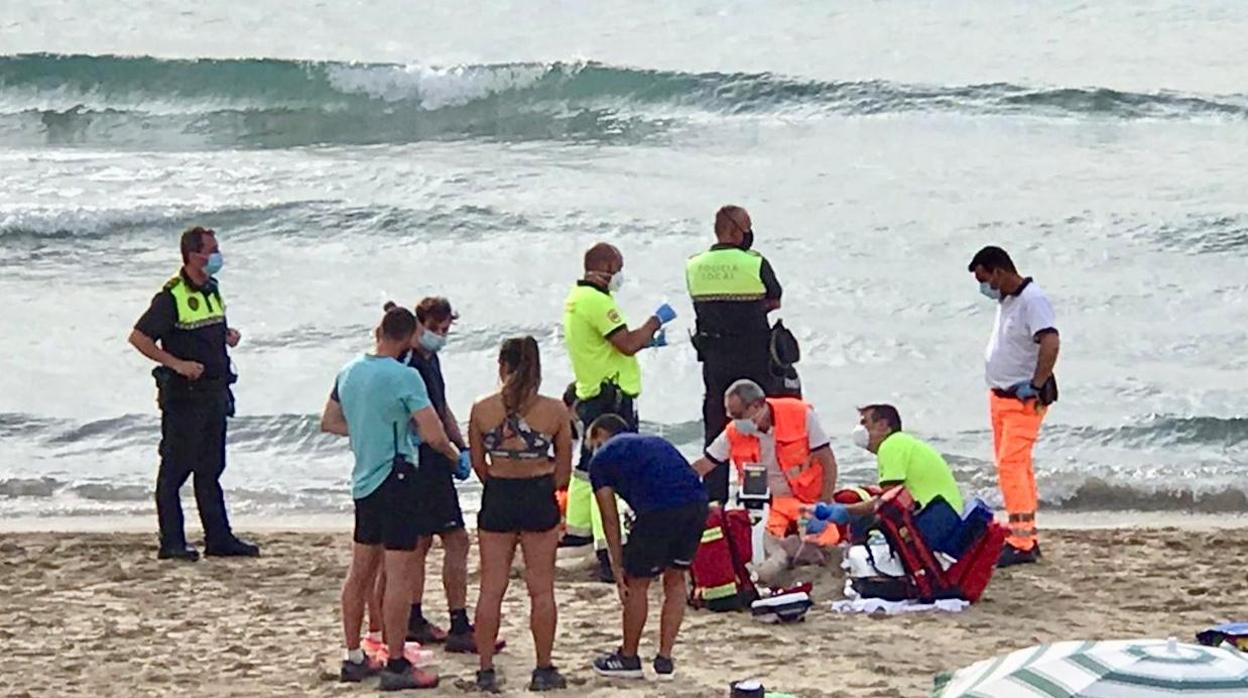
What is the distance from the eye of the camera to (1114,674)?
5273 millimetres

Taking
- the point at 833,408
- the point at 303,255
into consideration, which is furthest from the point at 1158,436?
the point at 303,255

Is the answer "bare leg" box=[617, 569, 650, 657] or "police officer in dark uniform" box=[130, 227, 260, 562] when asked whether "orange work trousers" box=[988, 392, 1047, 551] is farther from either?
"police officer in dark uniform" box=[130, 227, 260, 562]

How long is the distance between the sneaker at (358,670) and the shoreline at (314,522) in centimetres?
327

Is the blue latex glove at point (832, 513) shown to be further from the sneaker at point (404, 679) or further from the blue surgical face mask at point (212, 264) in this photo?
the blue surgical face mask at point (212, 264)

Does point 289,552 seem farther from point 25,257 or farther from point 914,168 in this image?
point 914,168

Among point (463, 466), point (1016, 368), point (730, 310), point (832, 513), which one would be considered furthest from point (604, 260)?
point (1016, 368)

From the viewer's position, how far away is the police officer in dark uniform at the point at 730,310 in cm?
998

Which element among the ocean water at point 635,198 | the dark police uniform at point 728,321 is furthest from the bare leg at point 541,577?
the ocean water at point 635,198

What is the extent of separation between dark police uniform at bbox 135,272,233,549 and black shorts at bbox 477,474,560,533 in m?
2.58

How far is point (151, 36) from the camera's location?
3117 cm

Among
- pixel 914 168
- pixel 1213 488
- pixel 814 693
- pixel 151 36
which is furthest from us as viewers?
pixel 151 36

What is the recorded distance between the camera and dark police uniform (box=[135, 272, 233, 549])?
978 centimetres

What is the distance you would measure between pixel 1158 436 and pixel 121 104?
59.8 ft

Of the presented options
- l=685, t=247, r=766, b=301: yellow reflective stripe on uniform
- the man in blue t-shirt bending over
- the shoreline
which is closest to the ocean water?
the shoreline
